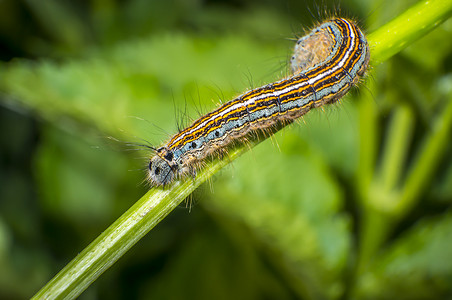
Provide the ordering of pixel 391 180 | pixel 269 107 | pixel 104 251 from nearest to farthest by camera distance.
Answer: pixel 104 251, pixel 269 107, pixel 391 180

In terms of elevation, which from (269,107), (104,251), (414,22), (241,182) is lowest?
(104,251)

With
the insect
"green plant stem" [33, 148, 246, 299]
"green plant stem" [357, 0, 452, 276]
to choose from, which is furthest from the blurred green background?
"green plant stem" [33, 148, 246, 299]

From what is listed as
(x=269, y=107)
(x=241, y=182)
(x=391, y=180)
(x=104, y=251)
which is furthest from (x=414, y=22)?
(x=104, y=251)

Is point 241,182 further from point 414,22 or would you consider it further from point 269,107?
point 414,22

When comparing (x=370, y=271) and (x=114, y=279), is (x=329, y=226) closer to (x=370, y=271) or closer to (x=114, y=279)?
(x=370, y=271)

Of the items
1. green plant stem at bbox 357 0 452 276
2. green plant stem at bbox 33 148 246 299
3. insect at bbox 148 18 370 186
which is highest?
insect at bbox 148 18 370 186

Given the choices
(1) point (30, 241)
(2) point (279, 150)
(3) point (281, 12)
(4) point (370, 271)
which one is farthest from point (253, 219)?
(3) point (281, 12)

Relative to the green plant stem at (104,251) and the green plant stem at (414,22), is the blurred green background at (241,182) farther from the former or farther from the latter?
the green plant stem at (104,251)

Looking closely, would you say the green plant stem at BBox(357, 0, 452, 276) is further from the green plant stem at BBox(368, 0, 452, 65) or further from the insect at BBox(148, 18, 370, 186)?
the green plant stem at BBox(368, 0, 452, 65)
